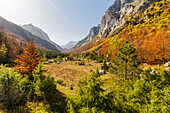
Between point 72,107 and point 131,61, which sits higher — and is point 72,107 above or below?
below

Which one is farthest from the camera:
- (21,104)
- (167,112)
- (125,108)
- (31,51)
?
(31,51)

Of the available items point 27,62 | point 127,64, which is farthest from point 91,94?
point 27,62

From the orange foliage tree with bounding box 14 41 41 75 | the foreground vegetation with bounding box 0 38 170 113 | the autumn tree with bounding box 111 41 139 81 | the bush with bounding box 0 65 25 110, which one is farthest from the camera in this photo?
the autumn tree with bounding box 111 41 139 81

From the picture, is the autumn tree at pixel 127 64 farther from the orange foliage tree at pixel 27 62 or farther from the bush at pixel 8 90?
the orange foliage tree at pixel 27 62

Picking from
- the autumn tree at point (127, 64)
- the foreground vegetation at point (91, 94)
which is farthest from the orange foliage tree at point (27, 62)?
the autumn tree at point (127, 64)

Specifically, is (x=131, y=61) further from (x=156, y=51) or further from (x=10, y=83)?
(x=156, y=51)

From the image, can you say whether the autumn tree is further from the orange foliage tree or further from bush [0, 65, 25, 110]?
the orange foliage tree

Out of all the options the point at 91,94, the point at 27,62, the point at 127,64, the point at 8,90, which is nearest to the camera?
the point at 91,94

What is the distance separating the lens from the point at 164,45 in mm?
22203

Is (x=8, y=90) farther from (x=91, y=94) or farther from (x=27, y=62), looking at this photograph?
(x=91, y=94)

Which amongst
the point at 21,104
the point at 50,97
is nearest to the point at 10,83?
the point at 21,104

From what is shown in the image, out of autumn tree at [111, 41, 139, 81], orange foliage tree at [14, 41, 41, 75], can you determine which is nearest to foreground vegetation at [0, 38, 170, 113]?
orange foliage tree at [14, 41, 41, 75]

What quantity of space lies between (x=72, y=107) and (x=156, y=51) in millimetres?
31111

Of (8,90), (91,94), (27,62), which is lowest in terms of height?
(8,90)
